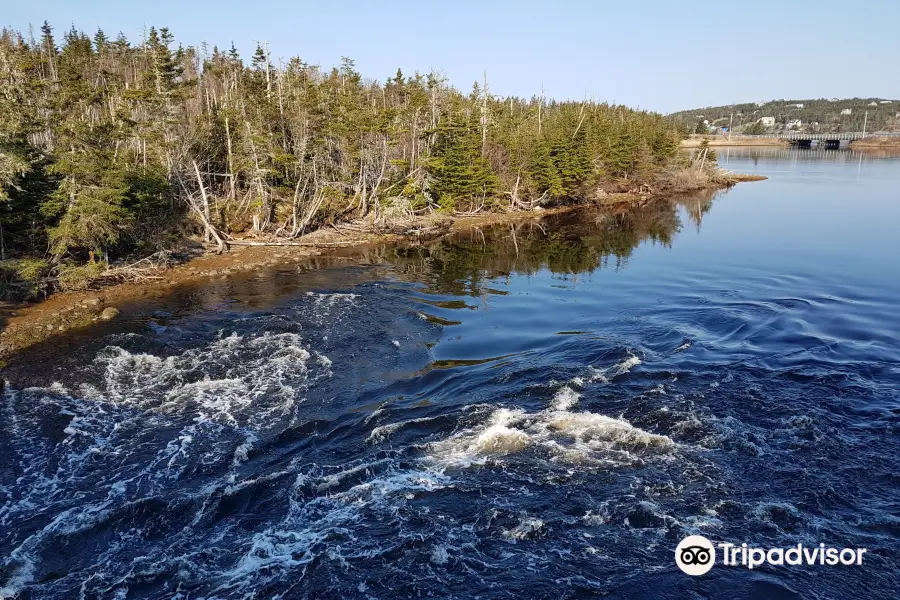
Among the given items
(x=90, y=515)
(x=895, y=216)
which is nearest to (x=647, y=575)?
(x=90, y=515)

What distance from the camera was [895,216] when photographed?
4928 cm

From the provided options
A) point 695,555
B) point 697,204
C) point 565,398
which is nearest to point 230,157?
point 565,398

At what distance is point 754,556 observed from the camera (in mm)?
9875

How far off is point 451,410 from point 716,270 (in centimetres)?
2388

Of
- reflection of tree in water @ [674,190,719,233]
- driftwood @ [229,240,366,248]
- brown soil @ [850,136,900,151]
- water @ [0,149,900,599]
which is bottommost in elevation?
water @ [0,149,900,599]

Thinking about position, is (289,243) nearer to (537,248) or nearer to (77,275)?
(77,275)

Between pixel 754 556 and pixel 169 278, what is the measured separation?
2864 cm

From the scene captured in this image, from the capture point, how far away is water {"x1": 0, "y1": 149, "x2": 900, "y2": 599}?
32.2ft

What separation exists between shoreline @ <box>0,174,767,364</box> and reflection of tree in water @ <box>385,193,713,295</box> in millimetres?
3190

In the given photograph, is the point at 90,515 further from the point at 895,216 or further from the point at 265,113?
the point at 895,216

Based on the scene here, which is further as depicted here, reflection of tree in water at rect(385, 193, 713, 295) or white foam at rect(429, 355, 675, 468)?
reflection of tree in water at rect(385, 193, 713, 295)

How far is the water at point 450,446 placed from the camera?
983cm

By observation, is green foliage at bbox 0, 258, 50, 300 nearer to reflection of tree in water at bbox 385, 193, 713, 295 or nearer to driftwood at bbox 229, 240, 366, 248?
driftwood at bbox 229, 240, 366, 248

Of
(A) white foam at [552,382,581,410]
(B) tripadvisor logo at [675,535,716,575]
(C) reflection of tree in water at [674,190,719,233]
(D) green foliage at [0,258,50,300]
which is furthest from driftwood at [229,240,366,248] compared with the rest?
(B) tripadvisor logo at [675,535,716,575]
